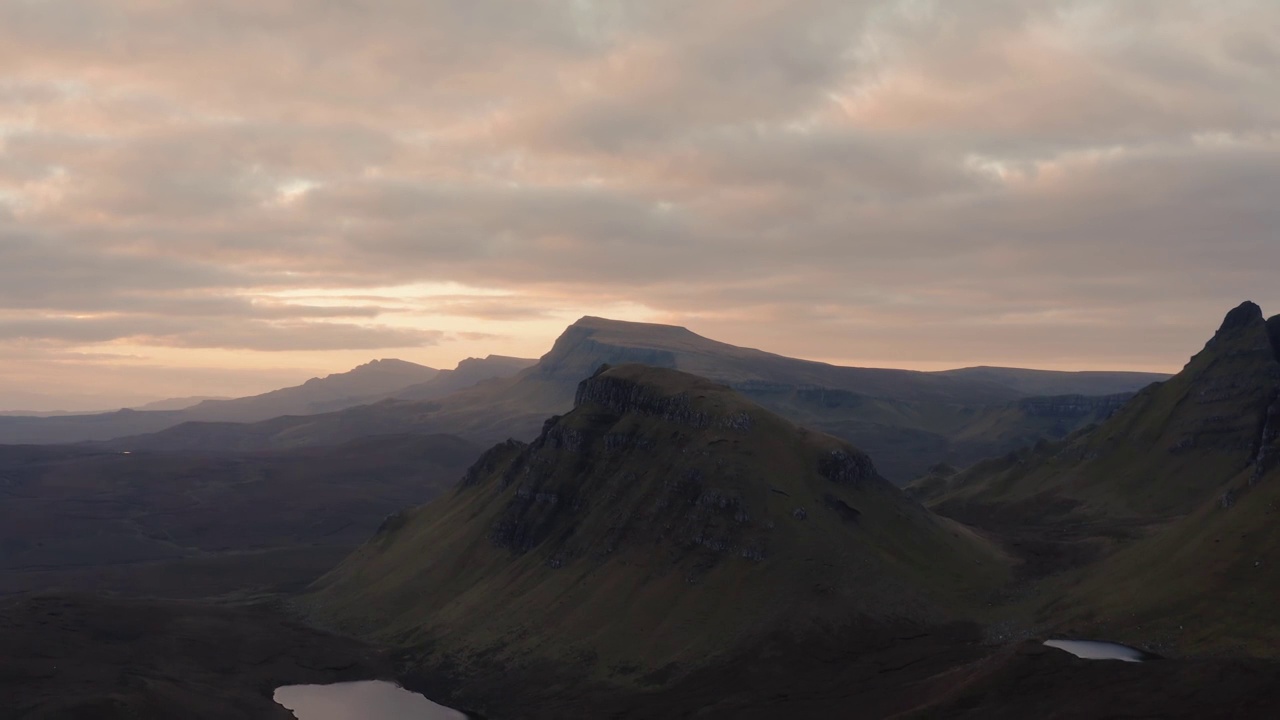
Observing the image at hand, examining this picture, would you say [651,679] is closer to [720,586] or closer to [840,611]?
[720,586]

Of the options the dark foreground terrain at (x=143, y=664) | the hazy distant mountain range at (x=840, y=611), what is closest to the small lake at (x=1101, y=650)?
the hazy distant mountain range at (x=840, y=611)

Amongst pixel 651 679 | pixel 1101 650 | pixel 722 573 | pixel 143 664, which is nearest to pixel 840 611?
pixel 722 573

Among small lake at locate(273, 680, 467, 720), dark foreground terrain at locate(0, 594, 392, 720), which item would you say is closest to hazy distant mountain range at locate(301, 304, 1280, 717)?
small lake at locate(273, 680, 467, 720)

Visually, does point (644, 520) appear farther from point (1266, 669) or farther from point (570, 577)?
point (1266, 669)

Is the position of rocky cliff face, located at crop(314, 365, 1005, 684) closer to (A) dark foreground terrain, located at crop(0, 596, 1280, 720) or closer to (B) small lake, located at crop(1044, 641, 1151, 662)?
(A) dark foreground terrain, located at crop(0, 596, 1280, 720)

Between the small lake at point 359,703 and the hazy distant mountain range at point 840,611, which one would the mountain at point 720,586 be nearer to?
the hazy distant mountain range at point 840,611
